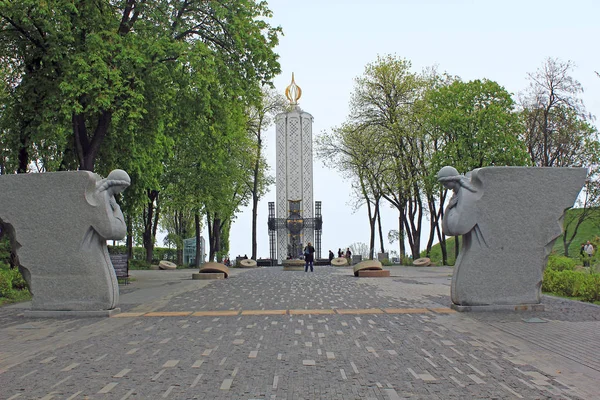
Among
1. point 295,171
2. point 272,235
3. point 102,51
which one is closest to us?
point 102,51

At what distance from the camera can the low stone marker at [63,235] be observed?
1145cm

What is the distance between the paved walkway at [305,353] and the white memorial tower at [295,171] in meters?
29.2

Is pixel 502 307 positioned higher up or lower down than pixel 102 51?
lower down

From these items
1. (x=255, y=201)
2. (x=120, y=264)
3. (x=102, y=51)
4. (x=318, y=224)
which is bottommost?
(x=120, y=264)

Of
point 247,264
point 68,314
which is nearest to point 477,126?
point 247,264

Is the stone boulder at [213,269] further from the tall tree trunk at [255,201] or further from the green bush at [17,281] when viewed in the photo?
the tall tree trunk at [255,201]

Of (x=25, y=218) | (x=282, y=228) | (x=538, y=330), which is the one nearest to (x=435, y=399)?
(x=538, y=330)

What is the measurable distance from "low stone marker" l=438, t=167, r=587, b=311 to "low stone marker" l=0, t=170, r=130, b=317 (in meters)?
6.93

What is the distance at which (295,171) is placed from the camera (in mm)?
41625

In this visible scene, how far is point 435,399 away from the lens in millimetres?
5340

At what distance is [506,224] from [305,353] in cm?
594

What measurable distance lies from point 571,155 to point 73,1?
111 ft

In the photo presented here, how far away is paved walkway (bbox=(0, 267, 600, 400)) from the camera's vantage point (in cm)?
573

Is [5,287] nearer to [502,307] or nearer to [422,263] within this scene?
[502,307]
